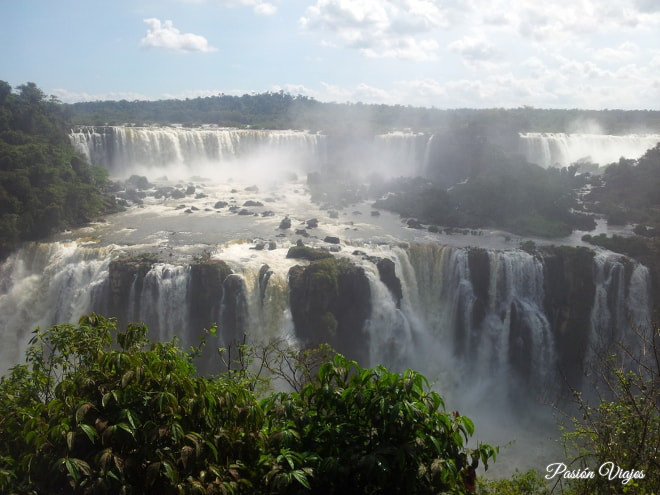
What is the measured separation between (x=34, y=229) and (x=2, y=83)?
1957 centimetres

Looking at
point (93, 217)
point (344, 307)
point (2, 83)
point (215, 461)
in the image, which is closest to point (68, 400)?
point (215, 461)

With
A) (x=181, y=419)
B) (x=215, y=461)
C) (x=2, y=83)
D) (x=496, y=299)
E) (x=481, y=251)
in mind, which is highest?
(x=2, y=83)

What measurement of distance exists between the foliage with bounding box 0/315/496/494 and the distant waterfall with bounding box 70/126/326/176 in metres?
35.8

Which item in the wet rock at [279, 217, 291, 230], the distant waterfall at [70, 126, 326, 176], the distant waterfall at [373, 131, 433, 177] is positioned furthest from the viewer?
the distant waterfall at [373, 131, 433, 177]

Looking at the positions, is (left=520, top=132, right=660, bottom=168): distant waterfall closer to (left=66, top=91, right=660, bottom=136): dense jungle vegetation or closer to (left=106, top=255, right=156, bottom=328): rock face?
(left=66, top=91, right=660, bottom=136): dense jungle vegetation

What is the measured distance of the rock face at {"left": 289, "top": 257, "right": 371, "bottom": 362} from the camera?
19688mm

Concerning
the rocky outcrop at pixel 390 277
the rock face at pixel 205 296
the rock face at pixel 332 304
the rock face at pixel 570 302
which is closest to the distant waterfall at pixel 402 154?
the rock face at pixel 570 302

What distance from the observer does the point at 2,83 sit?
36719 millimetres

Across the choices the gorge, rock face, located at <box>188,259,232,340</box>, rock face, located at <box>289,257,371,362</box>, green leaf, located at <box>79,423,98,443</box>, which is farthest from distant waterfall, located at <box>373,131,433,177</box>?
green leaf, located at <box>79,423,98,443</box>

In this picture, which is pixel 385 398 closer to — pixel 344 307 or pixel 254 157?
pixel 344 307

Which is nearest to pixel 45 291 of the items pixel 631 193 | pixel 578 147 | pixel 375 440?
pixel 375 440

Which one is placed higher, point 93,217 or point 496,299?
point 93,217

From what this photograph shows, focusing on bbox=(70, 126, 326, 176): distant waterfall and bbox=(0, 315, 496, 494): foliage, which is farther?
bbox=(70, 126, 326, 176): distant waterfall

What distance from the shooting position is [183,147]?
41.0m
